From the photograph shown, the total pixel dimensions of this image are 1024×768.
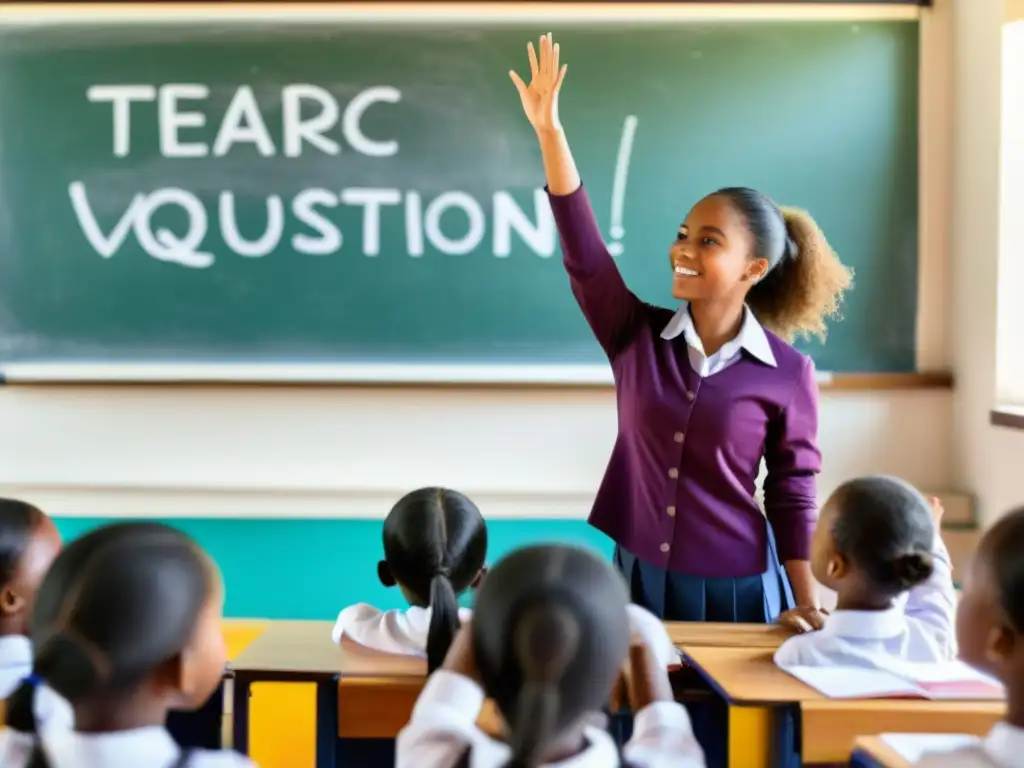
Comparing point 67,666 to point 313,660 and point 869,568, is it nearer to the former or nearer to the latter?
point 313,660

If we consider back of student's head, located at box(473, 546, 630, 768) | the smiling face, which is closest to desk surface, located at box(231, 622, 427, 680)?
back of student's head, located at box(473, 546, 630, 768)

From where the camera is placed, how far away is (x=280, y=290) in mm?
2777

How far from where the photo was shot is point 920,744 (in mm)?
977

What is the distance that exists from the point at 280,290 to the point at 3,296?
0.83 meters

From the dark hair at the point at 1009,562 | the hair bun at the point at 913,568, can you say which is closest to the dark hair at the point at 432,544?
the hair bun at the point at 913,568

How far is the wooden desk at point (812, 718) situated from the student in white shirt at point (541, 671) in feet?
0.93

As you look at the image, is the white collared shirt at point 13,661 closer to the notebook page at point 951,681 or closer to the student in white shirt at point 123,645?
the student in white shirt at point 123,645

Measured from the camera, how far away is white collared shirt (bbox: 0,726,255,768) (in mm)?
809

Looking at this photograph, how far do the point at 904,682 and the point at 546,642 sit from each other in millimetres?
651

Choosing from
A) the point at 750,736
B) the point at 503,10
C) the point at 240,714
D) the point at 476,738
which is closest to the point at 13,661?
the point at 240,714

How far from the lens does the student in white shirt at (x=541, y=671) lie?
0.76 metres

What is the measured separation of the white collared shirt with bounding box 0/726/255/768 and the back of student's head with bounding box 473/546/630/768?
26 cm

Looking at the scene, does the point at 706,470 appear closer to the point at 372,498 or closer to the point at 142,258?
the point at 372,498

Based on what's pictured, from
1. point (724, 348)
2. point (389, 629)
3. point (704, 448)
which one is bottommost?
point (389, 629)
